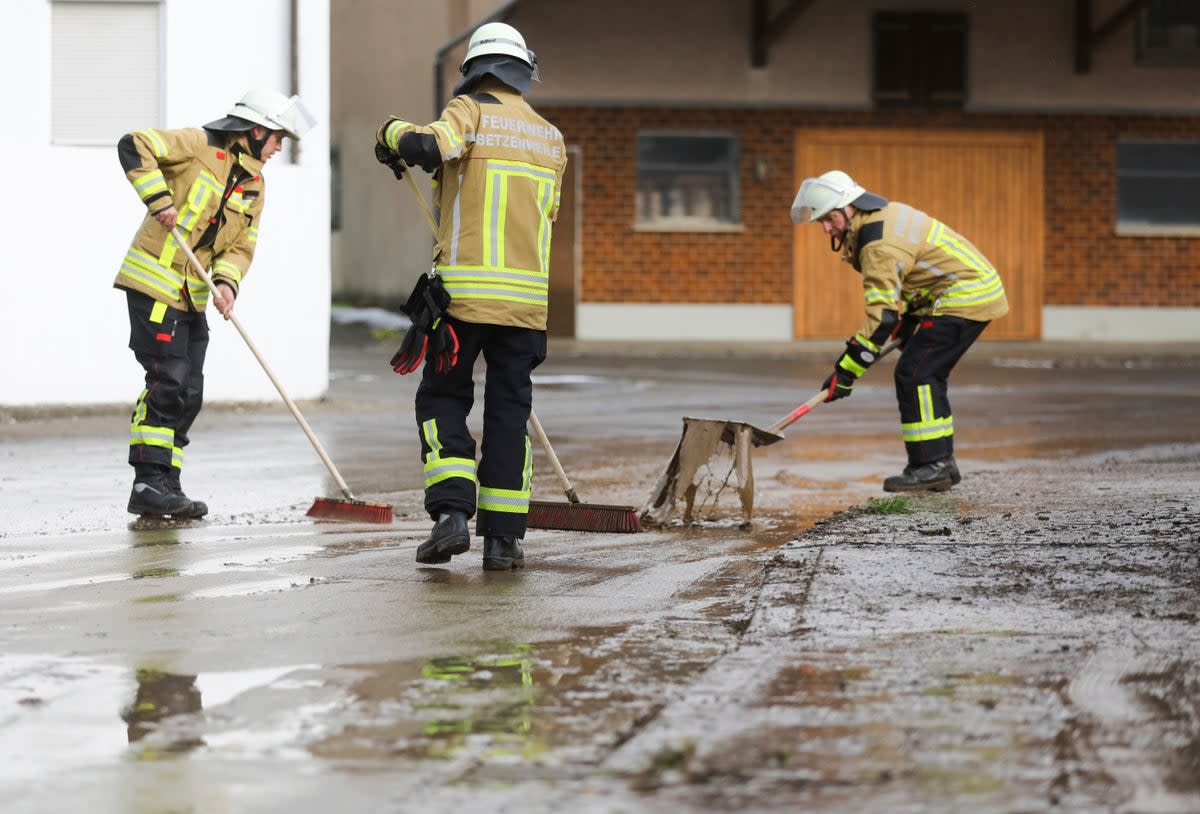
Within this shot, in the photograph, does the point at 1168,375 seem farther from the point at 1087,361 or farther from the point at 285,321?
the point at 285,321

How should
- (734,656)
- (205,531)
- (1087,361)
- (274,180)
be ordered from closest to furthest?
(734,656), (205,531), (274,180), (1087,361)

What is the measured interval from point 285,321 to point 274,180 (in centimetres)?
101

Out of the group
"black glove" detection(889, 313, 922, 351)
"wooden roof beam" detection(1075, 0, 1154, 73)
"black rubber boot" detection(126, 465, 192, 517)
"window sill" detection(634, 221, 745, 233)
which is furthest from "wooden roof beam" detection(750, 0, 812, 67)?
"black rubber boot" detection(126, 465, 192, 517)

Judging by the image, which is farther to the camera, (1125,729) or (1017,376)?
(1017,376)

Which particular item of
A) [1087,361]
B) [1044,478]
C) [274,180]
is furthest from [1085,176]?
[1044,478]

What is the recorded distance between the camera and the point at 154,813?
12.0 ft

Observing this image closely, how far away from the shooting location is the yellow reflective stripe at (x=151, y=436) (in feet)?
27.8

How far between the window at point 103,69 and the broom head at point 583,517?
7.09 meters

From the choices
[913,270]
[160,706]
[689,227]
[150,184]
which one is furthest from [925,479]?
[689,227]

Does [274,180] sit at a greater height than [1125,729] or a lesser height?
greater

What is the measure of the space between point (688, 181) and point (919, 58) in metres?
3.29

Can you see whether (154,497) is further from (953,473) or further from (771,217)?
(771,217)

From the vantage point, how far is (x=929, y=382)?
969 centimetres

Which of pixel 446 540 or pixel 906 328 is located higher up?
pixel 906 328
